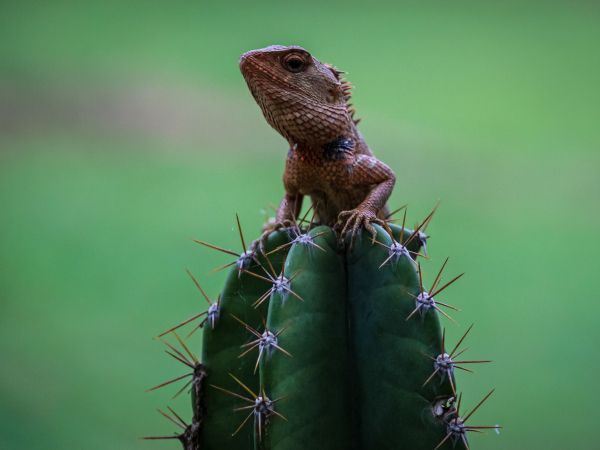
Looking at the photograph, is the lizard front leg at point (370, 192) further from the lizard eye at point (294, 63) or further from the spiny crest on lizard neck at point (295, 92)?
the lizard eye at point (294, 63)

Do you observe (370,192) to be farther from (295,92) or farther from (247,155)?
(247,155)

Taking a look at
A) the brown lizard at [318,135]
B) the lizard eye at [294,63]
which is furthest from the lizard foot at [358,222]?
the lizard eye at [294,63]

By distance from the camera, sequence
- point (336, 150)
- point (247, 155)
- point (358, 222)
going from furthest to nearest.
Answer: point (247, 155)
point (336, 150)
point (358, 222)

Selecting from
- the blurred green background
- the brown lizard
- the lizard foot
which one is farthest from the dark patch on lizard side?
the blurred green background

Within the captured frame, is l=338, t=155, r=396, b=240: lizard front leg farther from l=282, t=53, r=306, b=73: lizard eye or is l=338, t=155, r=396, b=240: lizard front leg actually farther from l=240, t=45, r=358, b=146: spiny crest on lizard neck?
l=282, t=53, r=306, b=73: lizard eye

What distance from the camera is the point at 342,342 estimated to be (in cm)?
155

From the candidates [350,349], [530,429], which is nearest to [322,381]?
[350,349]

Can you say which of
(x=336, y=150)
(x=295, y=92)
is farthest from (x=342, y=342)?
(x=295, y=92)

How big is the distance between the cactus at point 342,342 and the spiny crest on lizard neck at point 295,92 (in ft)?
0.82

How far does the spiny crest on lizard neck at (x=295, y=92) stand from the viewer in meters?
1.58

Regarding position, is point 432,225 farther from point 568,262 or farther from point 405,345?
point 405,345

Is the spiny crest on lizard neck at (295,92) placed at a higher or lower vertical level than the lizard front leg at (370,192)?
higher

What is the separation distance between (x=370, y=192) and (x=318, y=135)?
0.19 m

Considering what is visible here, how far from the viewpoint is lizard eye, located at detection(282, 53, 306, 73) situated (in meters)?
1.59
